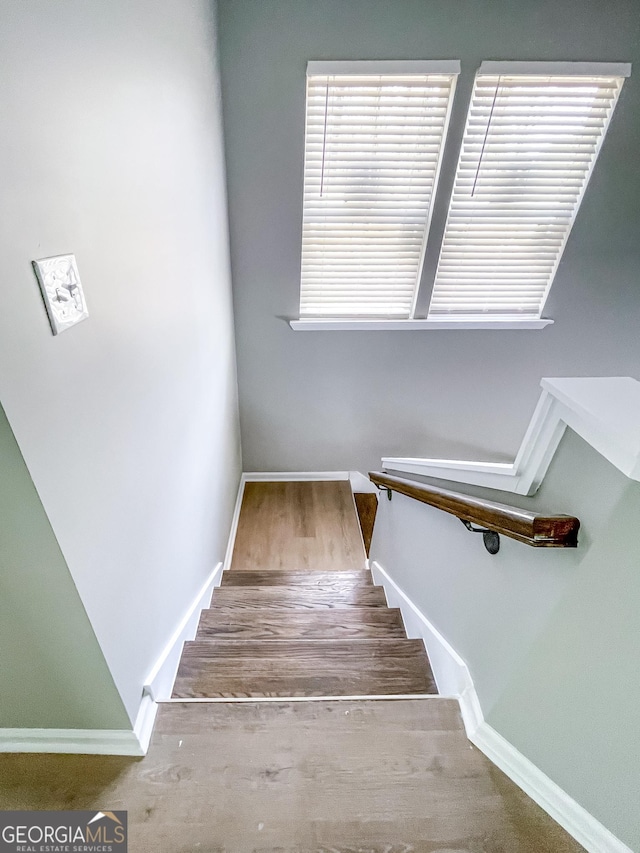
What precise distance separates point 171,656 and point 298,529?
1.82 m

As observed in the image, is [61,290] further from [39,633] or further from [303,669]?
[303,669]

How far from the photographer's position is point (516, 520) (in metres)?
0.84

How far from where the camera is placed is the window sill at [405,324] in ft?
9.48

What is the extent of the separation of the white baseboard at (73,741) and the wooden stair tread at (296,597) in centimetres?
85

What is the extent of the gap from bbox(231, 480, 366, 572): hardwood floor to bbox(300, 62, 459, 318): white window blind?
4.77 ft

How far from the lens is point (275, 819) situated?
0.98 metres

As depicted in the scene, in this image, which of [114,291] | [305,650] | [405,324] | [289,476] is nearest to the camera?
[114,291]

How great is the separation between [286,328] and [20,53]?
2.36 meters

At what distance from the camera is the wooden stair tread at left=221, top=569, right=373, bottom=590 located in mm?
2340

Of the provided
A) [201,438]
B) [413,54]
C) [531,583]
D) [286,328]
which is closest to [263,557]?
[201,438]

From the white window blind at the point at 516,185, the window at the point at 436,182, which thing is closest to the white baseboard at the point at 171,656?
the window at the point at 436,182

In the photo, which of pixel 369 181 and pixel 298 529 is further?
pixel 298 529

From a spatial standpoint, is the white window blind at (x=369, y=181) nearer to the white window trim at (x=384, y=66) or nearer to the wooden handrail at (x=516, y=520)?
the white window trim at (x=384, y=66)

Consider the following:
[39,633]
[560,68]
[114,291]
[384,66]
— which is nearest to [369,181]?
[384,66]
